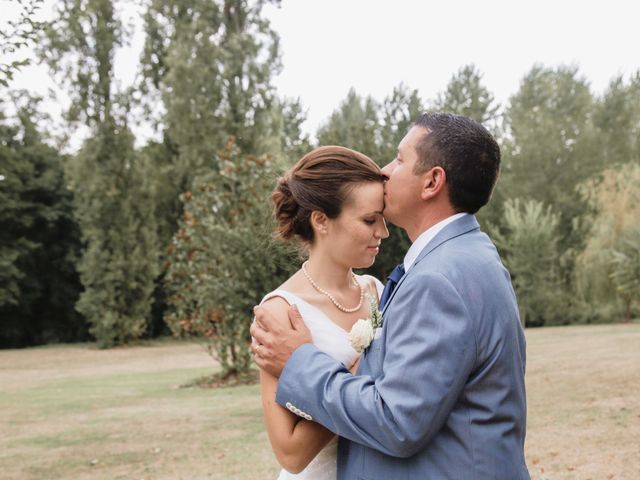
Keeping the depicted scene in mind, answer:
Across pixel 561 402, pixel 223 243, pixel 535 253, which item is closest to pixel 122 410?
pixel 223 243

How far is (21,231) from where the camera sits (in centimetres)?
3114

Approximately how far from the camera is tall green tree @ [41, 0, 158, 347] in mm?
27250

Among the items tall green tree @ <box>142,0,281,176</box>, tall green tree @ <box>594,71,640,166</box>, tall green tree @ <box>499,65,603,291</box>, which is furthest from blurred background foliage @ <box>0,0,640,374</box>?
tall green tree @ <box>594,71,640,166</box>

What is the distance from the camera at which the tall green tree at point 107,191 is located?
27250 millimetres

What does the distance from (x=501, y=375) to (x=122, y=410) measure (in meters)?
10.9

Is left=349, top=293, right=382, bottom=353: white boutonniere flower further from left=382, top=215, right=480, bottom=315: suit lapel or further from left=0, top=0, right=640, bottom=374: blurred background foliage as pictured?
left=0, top=0, right=640, bottom=374: blurred background foliage

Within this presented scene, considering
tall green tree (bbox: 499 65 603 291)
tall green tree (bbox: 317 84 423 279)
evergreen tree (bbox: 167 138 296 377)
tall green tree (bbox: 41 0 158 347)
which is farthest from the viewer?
tall green tree (bbox: 499 65 603 291)

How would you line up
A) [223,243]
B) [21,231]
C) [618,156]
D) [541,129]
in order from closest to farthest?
1. [223,243]
2. [21,231]
3. [541,129]
4. [618,156]

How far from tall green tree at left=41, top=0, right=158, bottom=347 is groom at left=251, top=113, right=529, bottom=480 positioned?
1058 inches

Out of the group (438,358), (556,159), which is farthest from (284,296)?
(556,159)

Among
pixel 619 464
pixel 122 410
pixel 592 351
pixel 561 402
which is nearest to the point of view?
pixel 619 464

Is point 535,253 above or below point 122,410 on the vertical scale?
above

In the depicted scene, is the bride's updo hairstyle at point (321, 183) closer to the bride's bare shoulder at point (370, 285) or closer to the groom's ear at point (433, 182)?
the bride's bare shoulder at point (370, 285)

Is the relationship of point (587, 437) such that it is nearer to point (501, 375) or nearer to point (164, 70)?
point (501, 375)
